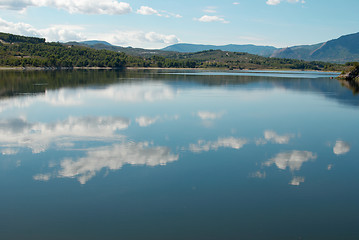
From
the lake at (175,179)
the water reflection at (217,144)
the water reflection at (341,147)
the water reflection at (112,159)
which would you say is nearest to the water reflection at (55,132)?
the lake at (175,179)

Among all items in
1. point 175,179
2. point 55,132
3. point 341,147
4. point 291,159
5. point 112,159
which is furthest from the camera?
point 55,132

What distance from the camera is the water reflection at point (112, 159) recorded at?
17625 mm

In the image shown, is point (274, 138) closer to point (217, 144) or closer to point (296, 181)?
point (217, 144)

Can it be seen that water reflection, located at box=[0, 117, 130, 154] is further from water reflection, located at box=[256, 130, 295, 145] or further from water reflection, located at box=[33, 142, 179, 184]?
water reflection, located at box=[256, 130, 295, 145]

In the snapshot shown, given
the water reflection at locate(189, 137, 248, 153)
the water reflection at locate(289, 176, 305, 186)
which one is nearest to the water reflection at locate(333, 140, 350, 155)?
the water reflection at locate(189, 137, 248, 153)

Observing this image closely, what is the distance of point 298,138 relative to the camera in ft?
88.8

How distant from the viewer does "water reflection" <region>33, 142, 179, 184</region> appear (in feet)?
57.8

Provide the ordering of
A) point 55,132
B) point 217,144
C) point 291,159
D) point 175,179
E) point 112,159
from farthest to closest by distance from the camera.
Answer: point 55,132 < point 217,144 < point 291,159 < point 112,159 < point 175,179

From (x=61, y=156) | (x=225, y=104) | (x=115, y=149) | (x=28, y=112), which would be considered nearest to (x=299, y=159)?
(x=115, y=149)

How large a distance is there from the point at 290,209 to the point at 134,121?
2173cm

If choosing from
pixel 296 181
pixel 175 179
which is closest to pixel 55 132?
pixel 175 179

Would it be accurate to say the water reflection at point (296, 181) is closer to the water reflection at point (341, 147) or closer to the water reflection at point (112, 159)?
the water reflection at point (341, 147)

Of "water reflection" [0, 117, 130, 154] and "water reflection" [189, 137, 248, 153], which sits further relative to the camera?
"water reflection" [0, 117, 130, 154]

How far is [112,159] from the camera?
20.1m
